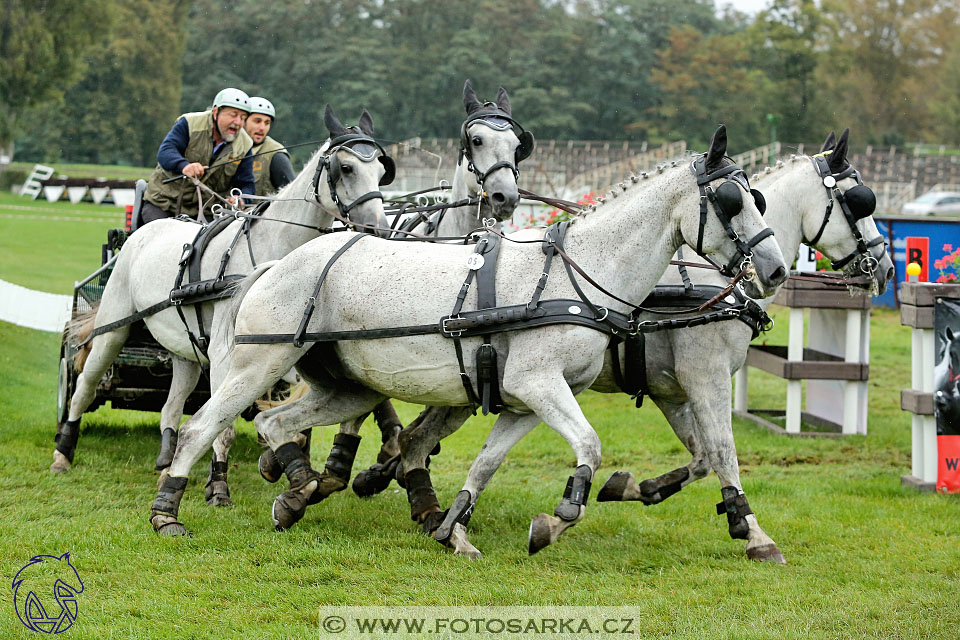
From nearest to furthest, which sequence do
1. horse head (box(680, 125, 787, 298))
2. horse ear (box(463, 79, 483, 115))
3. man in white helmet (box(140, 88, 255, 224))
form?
horse head (box(680, 125, 787, 298)), horse ear (box(463, 79, 483, 115)), man in white helmet (box(140, 88, 255, 224))

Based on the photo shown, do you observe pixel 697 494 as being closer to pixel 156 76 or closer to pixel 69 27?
pixel 69 27

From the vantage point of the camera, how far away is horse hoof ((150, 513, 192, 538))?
18.9 ft

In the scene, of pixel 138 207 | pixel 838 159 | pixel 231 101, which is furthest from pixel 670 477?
pixel 138 207

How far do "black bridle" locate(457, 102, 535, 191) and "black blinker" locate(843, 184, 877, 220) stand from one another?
2011mm

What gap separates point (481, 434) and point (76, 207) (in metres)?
32.1

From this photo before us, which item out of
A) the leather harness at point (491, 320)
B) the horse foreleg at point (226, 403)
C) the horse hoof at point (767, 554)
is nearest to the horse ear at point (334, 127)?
the leather harness at point (491, 320)

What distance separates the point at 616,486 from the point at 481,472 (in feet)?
3.21

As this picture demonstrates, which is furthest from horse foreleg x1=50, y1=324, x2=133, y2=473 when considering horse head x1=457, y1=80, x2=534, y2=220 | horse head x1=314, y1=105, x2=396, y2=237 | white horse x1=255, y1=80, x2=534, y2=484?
horse head x1=457, y1=80, x2=534, y2=220

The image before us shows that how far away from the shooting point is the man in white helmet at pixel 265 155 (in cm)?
804

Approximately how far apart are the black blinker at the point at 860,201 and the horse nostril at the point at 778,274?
1.44 m

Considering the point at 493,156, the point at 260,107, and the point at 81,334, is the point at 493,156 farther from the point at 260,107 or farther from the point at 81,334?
the point at 81,334

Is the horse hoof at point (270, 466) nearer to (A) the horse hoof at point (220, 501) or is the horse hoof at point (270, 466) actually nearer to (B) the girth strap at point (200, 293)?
(A) the horse hoof at point (220, 501)

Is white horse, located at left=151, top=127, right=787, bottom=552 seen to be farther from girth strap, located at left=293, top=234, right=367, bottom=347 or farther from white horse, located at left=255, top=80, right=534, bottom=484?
white horse, located at left=255, top=80, right=534, bottom=484

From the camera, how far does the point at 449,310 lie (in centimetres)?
534
